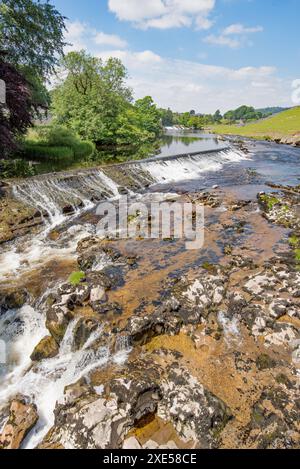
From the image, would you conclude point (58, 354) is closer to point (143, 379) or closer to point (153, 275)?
point (143, 379)

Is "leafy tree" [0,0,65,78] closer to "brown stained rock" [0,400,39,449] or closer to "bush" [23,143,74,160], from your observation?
"bush" [23,143,74,160]

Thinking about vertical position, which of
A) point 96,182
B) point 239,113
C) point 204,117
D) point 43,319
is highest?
point 239,113

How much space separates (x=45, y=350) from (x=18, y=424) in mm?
1358

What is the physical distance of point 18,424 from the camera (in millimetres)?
3867

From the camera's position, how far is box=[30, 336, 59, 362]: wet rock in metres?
5.03

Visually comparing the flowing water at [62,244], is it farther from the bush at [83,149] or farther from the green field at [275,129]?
the green field at [275,129]

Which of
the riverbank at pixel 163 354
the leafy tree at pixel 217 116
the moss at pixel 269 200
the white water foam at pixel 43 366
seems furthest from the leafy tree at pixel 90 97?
the leafy tree at pixel 217 116

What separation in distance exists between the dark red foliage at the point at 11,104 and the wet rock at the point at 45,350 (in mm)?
8913

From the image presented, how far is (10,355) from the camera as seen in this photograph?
515 cm

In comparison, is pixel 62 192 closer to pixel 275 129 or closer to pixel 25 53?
pixel 25 53

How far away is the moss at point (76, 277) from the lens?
21.8ft

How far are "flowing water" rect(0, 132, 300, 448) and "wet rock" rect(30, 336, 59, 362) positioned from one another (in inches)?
4.1

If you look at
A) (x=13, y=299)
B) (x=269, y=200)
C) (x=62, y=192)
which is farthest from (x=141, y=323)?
(x=269, y=200)

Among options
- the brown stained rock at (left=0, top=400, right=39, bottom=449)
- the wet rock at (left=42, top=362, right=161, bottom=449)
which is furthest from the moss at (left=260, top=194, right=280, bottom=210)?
the brown stained rock at (left=0, top=400, right=39, bottom=449)
